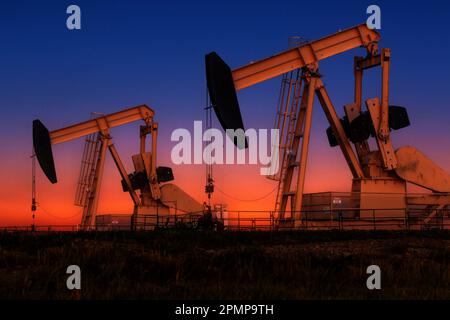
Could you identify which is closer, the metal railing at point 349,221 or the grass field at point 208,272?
the grass field at point 208,272

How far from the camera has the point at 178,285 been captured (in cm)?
990

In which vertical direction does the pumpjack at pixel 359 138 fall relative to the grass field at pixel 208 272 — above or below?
above

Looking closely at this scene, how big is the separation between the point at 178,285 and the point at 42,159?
27987 millimetres

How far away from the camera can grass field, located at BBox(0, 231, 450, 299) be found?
923 cm

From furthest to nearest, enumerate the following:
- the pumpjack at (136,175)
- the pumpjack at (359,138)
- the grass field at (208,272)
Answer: the pumpjack at (136,175), the pumpjack at (359,138), the grass field at (208,272)

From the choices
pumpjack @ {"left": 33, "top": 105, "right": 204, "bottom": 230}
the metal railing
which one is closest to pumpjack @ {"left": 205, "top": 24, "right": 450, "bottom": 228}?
the metal railing

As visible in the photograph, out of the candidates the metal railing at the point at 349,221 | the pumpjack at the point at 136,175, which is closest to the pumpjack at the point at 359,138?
the metal railing at the point at 349,221

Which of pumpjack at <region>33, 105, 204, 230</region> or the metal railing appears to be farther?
pumpjack at <region>33, 105, 204, 230</region>

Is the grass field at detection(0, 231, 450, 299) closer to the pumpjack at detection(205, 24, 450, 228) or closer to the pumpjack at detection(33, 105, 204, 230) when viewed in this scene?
the pumpjack at detection(205, 24, 450, 228)

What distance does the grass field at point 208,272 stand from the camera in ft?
30.3

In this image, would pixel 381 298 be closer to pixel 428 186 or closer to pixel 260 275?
pixel 260 275

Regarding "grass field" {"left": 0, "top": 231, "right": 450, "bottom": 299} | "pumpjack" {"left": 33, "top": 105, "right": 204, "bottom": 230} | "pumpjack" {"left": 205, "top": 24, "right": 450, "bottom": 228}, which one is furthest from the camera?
"pumpjack" {"left": 33, "top": 105, "right": 204, "bottom": 230}

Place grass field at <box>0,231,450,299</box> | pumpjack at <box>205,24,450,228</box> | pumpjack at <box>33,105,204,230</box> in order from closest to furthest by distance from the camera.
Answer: grass field at <box>0,231,450,299</box>
pumpjack at <box>205,24,450,228</box>
pumpjack at <box>33,105,204,230</box>

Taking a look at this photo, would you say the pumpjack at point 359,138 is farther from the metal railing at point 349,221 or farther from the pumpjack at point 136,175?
the pumpjack at point 136,175
